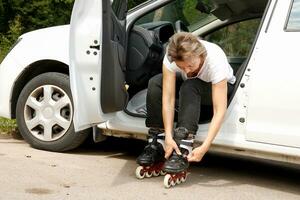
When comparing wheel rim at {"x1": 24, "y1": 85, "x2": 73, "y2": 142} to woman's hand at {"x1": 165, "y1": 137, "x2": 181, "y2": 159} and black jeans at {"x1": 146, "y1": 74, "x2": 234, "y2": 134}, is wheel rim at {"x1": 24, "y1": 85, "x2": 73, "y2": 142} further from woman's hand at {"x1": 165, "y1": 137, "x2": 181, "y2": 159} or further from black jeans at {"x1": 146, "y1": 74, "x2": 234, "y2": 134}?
woman's hand at {"x1": 165, "y1": 137, "x2": 181, "y2": 159}

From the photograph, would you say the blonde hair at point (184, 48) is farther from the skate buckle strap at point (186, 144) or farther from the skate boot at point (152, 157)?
the skate boot at point (152, 157)

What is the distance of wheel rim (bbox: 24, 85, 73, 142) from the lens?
196 inches

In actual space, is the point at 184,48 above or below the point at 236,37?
above

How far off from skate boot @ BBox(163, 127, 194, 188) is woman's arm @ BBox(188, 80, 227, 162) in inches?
2.4

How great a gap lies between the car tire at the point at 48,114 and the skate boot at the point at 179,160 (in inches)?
44.4

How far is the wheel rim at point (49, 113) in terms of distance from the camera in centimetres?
497

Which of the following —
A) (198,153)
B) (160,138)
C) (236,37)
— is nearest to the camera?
(198,153)

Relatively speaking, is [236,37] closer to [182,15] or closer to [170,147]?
[182,15]

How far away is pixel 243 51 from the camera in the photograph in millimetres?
5273

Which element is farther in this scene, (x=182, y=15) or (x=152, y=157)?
(x=182, y=15)

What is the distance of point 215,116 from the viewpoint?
13.5ft

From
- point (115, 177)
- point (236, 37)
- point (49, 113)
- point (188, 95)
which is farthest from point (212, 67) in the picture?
point (49, 113)

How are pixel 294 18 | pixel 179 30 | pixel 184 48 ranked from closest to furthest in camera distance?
pixel 184 48, pixel 294 18, pixel 179 30

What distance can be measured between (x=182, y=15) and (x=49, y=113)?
153 centimetres
